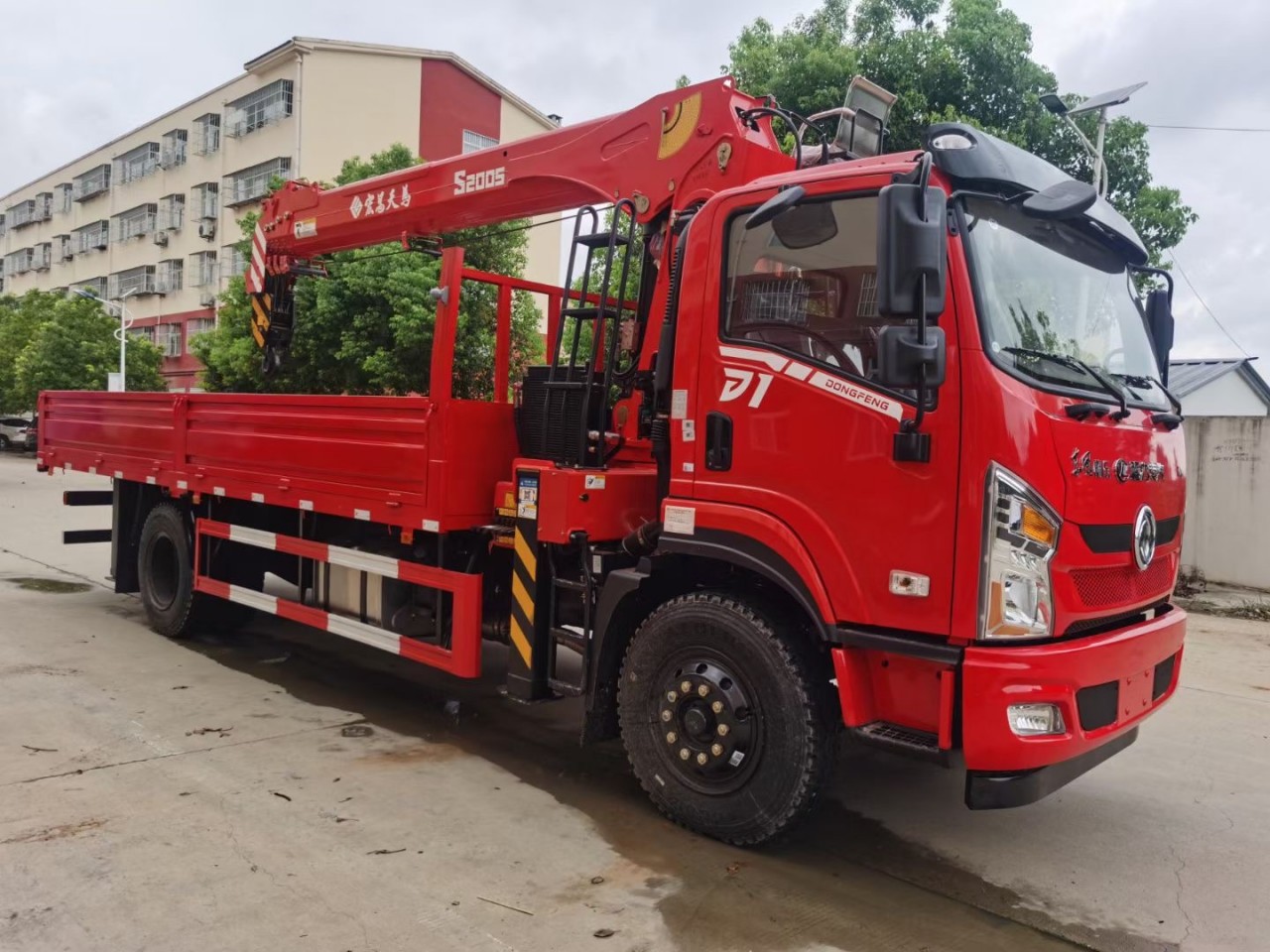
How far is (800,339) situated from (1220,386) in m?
25.5

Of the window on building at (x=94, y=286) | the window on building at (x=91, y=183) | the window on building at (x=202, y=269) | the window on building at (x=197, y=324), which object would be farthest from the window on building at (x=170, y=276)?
the window on building at (x=91, y=183)

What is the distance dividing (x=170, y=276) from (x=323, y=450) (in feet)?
135

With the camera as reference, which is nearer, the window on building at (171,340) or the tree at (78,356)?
the tree at (78,356)

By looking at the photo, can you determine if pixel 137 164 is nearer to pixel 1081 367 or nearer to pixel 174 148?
pixel 174 148

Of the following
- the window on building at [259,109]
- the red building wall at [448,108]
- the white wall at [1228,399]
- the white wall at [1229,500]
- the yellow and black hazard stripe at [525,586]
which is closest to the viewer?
the yellow and black hazard stripe at [525,586]

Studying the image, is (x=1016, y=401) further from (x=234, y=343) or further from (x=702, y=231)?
(x=234, y=343)

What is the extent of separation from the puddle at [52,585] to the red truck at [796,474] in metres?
4.97

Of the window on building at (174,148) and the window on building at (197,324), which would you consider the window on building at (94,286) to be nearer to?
the window on building at (174,148)

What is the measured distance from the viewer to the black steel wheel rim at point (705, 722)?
371cm

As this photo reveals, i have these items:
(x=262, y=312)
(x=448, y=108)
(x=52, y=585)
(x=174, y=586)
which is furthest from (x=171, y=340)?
(x=174, y=586)

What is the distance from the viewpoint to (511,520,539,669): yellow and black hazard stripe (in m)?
4.56

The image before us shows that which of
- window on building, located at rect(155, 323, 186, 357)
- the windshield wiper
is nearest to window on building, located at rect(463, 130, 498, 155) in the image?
window on building, located at rect(155, 323, 186, 357)

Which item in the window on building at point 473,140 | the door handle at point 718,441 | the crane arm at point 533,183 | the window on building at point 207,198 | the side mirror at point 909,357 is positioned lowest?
the door handle at point 718,441

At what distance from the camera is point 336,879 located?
3457mm
